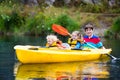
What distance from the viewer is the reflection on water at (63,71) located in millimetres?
11892

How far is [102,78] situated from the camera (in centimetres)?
1183

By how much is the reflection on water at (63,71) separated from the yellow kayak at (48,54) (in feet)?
0.58

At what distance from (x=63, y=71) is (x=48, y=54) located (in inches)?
58.2

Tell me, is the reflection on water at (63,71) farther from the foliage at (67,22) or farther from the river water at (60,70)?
the foliage at (67,22)

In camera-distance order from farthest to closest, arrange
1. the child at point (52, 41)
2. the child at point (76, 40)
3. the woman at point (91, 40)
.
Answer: the woman at point (91, 40) → the child at point (76, 40) → the child at point (52, 41)

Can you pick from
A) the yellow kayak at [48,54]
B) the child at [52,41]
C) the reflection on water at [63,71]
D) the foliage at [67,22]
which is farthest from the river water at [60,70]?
the foliage at [67,22]

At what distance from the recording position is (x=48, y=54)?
1443 centimetres

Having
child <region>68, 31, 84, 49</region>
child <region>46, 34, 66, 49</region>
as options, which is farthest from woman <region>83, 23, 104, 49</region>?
child <region>46, 34, 66, 49</region>

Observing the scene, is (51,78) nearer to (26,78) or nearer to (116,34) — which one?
(26,78)

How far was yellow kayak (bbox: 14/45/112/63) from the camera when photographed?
1421cm

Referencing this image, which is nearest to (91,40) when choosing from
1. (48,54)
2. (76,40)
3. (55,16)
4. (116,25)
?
(76,40)

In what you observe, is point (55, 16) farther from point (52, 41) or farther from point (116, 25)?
point (52, 41)

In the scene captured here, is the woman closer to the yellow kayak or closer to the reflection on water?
the yellow kayak

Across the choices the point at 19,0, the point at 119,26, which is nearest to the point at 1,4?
the point at 19,0
